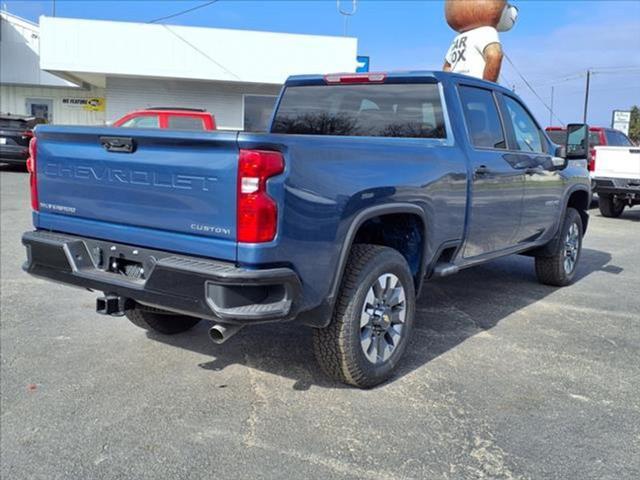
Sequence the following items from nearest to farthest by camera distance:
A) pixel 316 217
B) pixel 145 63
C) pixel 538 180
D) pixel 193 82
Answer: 1. pixel 316 217
2. pixel 538 180
3. pixel 145 63
4. pixel 193 82

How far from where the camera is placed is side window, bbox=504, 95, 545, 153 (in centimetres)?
556

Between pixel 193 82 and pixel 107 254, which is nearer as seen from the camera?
pixel 107 254

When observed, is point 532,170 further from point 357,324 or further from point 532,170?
point 357,324

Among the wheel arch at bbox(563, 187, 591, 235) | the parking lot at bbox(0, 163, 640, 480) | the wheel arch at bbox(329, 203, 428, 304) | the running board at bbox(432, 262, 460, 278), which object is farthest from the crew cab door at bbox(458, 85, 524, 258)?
the wheel arch at bbox(563, 187, 591, 235)

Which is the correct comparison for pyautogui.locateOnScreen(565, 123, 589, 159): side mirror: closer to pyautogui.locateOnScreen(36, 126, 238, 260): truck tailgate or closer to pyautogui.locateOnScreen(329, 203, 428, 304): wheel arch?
pyautogui.locateOnScreen(329, 203, 428, 304): wheel arch

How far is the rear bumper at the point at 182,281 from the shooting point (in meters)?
3.03

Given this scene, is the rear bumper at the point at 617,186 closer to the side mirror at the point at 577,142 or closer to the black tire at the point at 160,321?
the side mirror at the point at 577,142

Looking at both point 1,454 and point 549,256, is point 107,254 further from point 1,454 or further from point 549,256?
point 549,256

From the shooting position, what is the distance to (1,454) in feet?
10.2

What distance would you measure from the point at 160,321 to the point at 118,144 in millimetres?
1672

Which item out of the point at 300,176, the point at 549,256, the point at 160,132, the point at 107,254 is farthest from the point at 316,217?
the point at 549,256

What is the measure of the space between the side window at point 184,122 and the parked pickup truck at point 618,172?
8.24m

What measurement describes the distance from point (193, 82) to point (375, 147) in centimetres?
1952

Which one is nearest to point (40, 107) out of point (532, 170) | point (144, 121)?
point (144, 121)
